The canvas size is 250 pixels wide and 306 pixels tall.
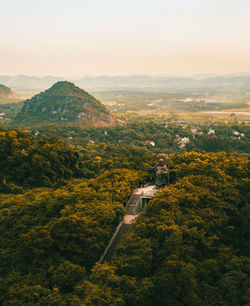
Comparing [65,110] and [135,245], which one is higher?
[65,110]

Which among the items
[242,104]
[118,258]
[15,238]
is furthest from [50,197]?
[242,104]

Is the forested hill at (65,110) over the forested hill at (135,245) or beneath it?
over

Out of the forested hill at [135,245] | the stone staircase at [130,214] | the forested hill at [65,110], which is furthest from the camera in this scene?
the forested hill at [65,110]

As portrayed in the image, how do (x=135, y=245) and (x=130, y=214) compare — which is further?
(x=130, y=214)

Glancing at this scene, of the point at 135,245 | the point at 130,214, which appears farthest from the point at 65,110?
the point at 135,245

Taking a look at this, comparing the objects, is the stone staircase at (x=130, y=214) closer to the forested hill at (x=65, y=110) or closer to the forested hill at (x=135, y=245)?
the forested hill at (x=135, y=245)

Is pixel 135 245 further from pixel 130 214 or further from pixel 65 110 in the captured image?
pixel 65 110

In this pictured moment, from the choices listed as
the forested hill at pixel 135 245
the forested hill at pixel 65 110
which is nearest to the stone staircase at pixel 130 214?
the forested hill at pixel 135 245

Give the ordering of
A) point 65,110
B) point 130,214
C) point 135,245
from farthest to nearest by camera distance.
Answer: point 65,110, point 130,214, point 135,245

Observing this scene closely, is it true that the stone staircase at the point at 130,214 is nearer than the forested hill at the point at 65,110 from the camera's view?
Yes

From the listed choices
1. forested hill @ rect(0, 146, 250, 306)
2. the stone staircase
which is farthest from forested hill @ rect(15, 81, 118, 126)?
the stone staircase
